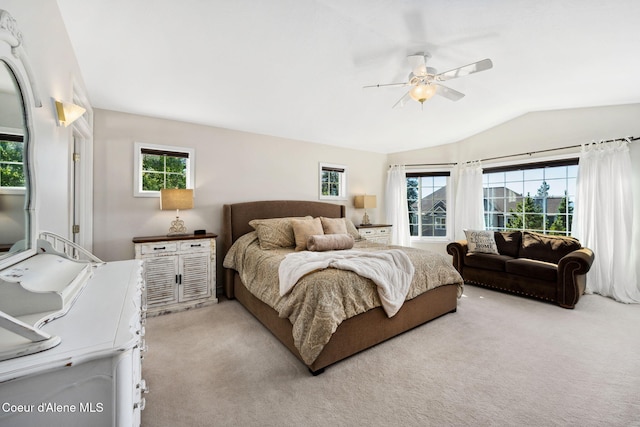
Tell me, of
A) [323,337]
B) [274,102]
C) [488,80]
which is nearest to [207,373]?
[323,337]

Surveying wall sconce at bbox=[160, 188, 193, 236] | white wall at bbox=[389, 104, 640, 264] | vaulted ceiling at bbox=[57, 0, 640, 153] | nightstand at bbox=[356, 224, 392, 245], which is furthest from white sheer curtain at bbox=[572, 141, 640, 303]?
wall sconce at bbox=[160, 188, 193, 236]

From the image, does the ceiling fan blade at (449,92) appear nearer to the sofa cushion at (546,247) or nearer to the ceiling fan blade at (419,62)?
the ceiling fan blade at (419,62)

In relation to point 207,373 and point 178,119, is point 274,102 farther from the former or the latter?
point 207,373

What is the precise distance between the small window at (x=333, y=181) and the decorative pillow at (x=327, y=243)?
176 centimetres

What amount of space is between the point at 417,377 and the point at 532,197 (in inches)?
168

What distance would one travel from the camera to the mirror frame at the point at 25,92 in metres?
1.02

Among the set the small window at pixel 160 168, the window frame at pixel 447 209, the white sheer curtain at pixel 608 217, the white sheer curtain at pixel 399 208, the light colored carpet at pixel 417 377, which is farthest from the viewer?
the white sheer curtain at pixel 399 208

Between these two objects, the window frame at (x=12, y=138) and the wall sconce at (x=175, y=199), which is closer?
the window frame at (x=12, y=138)

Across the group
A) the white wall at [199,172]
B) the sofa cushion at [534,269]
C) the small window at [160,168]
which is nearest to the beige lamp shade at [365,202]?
the white wall at [199,172]

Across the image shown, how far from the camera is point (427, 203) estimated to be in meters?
5.76

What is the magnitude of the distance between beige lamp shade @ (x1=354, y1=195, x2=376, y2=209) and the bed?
1715mm

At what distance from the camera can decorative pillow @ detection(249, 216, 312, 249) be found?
339 centimetres

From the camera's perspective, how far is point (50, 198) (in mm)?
1565

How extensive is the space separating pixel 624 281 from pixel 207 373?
5.20 metres
